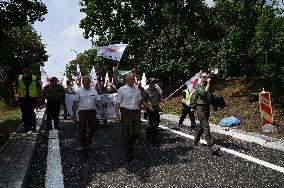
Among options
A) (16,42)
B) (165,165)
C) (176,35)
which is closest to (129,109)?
(165,165)

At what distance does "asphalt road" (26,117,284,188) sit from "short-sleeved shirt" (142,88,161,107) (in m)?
1.11

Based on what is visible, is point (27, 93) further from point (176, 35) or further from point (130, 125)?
point (176, 35)

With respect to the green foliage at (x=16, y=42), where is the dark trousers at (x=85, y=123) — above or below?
below

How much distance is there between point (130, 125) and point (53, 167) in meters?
1.99

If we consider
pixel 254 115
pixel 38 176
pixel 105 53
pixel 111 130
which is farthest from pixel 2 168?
pixel 254 115

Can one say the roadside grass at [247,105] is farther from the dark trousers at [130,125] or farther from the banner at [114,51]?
the banner at [114,51]

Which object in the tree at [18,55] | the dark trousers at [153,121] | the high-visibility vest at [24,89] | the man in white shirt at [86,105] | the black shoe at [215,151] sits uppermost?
the tree at [18,55]

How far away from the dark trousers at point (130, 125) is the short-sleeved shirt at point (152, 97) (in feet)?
7.64

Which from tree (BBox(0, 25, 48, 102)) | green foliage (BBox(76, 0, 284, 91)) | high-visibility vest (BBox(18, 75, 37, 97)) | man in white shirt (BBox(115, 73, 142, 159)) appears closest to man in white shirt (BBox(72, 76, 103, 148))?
man in white shirt (BBox(115, 73, 142, 159))

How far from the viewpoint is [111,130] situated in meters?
14.6

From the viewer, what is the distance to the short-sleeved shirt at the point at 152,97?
11.9 metres

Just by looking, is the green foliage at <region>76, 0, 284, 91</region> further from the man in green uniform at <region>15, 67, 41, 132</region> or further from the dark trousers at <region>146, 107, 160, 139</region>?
the man in green uniform at <region>15, 67, 41, 132</region>

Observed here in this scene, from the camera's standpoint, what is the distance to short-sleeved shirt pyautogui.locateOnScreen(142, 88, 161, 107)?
39.1 ft

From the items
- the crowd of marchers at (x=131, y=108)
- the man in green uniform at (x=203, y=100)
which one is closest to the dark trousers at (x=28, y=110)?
the crowd of marchers at (x=131, y=108)
